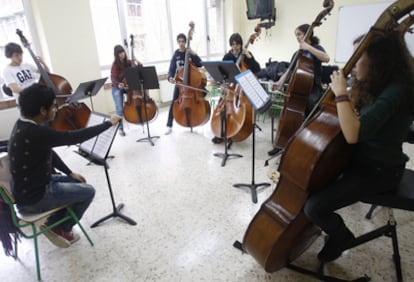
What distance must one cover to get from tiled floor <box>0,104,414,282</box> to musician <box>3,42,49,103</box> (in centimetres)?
113

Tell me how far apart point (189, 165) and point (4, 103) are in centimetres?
286

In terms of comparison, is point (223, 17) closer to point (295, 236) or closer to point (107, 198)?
point (107, 198)

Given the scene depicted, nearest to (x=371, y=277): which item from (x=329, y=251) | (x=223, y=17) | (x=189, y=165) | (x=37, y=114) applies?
(x=329, y=251)

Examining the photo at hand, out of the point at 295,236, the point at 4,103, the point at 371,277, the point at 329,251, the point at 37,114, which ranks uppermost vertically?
the point at 37,114

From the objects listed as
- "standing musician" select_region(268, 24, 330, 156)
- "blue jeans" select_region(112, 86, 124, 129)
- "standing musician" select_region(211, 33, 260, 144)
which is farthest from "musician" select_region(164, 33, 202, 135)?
"standing musician" select_region(268, 24, 330, 156)

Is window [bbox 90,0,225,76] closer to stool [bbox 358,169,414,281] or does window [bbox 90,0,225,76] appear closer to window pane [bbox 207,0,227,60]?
window pane [bbox 207,0,227,60]

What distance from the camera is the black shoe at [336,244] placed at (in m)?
1.52

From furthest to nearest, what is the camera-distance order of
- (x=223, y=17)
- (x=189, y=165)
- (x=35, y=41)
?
(x=223, y=17)
(x=35, y=41)
(x=189, y=165)

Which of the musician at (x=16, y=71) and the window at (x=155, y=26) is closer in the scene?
the musician at (x=16, y=71)

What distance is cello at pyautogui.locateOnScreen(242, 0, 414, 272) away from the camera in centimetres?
129

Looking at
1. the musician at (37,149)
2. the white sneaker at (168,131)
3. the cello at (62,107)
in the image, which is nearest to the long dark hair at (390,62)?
the musician at (37,149)

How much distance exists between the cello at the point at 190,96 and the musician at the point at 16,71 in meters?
1.74

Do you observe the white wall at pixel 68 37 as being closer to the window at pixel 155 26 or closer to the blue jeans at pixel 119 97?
the window at pixel 155 26

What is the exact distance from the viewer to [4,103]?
3943 millimetres
